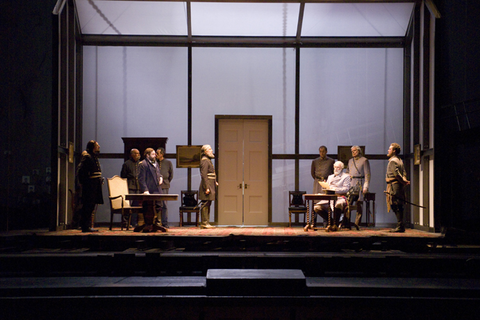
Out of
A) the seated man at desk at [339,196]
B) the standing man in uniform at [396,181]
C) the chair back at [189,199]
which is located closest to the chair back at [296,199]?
the seated man at desk at [339,196]

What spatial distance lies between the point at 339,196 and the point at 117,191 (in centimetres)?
415

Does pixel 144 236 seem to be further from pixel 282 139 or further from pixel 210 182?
pixel 282 139

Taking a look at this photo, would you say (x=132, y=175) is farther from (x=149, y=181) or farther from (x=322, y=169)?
(x=322, y=169)

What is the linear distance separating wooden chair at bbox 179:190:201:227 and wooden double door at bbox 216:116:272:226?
68 centimetres

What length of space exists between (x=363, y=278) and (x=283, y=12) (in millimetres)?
6398

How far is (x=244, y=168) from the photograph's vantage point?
9.55 metres

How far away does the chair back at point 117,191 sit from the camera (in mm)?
7359

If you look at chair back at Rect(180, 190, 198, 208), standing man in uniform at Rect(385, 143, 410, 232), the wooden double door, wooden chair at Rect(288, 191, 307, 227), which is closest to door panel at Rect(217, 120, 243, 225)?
the wooden double door

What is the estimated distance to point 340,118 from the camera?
950 cm

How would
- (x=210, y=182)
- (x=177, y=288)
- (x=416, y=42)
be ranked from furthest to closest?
(x=416, y=42), (x=210, y=182), (x=177, y=288)

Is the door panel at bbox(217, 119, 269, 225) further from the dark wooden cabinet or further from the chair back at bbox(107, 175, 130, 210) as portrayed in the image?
the chair back at bbox(107, 175, 130, 210)

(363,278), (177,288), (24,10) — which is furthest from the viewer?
(24,10)

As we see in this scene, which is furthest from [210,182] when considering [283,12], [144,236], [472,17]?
[472,17]

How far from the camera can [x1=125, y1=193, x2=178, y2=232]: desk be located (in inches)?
268
